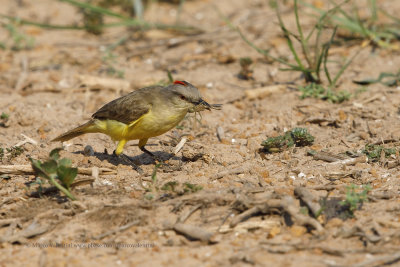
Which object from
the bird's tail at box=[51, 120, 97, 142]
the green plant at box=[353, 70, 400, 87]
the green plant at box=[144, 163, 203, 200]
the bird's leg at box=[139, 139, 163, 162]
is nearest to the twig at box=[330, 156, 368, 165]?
the green plant at box=[144, 163, 203, 200]

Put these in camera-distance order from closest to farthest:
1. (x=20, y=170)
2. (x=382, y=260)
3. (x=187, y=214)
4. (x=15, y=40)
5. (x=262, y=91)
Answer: (x=382, y=260) → (x=187, y=214) → (x=20, y=170) → (x=262, y=91) → (x=15, y=40)

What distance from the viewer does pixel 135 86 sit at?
10.1m

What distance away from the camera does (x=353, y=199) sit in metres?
5.36

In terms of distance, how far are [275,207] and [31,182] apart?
3.04 metres

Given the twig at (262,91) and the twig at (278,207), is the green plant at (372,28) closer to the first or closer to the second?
the twig at (262,91)

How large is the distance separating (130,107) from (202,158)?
3.86 feet

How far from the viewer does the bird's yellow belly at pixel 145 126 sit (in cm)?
702

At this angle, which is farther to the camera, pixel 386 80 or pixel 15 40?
pixel 15 40

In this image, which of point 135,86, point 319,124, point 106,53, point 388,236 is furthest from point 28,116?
point 388,236

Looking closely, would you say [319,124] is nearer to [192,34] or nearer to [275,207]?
[275,207]

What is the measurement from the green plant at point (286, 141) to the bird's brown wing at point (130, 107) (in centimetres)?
169

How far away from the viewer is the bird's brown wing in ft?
23.3

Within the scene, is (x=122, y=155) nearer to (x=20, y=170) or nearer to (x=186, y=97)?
(x=186, y=97)

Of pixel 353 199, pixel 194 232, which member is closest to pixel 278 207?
pixel 353 199
